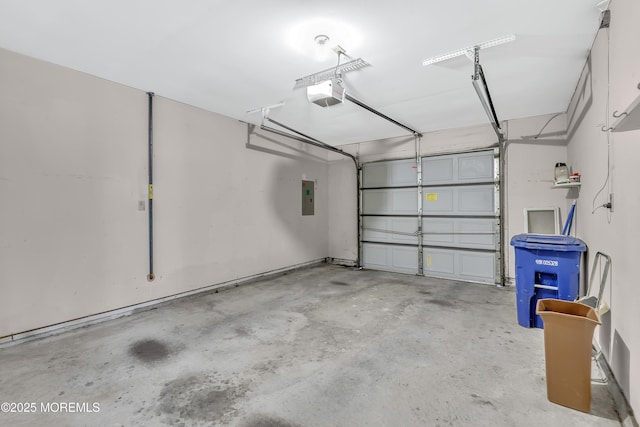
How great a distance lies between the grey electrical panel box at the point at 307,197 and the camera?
19.1 ft

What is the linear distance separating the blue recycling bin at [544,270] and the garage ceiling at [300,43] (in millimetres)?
1680

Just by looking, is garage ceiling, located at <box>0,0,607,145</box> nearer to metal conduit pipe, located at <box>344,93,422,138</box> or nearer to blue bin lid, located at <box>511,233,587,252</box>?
metal conduit pipe, located at <box>344,93,422,138</box>

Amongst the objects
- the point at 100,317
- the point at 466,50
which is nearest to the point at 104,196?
the point at 100,317

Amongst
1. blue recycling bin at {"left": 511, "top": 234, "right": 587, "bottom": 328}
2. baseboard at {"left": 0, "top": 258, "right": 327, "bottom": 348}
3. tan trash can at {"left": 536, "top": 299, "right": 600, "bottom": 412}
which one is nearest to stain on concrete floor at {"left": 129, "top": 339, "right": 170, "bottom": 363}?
baseboard at {"left": 0, "top": 258, "right": 327, "bottom": 348}

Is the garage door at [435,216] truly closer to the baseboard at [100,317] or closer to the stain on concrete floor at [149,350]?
the baseboard at [100,317]

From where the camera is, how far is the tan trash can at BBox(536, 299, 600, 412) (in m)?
1.66

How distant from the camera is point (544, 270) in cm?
273

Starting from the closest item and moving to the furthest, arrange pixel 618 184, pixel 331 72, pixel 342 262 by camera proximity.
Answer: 1. pixel 618 184
2. pixel 331 72
3. pixel 342 262

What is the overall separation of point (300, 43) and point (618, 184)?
244 centimetres

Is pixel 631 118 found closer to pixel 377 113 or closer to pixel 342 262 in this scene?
pixel 377 113

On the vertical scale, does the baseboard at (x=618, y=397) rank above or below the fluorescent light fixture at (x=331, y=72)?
below

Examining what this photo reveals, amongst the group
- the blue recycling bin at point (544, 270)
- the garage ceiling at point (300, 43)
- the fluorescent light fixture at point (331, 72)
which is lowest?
the blue recycling bin at point (544, 270)

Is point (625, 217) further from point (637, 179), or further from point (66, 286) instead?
point (66, 286)

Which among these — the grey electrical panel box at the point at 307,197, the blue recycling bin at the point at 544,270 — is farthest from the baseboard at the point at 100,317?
the blue recycling bin at the point at 544,270
